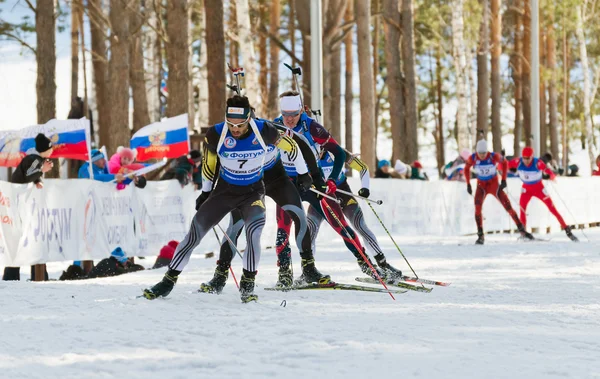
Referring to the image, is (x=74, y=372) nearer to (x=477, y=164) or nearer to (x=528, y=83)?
(x=477, y=164)

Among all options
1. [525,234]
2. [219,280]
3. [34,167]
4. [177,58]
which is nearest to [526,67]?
[525,234]

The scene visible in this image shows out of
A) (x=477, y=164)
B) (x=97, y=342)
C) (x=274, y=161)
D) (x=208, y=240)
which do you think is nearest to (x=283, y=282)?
(x=274, y=161)

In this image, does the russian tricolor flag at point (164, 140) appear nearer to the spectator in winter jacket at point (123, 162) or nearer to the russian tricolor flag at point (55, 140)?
the spectator in winter jacket at point (123, 162)

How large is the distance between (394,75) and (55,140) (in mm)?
15550

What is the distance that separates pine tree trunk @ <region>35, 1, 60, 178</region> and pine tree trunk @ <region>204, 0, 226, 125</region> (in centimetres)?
337

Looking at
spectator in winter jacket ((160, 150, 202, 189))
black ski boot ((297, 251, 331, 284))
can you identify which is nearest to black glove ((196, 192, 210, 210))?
black ski boot ((297, 251, 331, 284))

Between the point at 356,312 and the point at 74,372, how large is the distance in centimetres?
301

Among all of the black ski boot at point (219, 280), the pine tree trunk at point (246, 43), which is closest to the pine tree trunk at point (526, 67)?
the pine tree trunk at point (246, 43)

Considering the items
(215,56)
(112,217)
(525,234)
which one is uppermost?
(215,56)

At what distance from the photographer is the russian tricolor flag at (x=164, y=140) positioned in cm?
1551

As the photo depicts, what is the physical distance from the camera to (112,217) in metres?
13.1

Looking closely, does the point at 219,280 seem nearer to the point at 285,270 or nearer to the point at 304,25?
the point at 285,270

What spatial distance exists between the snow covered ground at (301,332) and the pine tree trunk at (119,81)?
10.0 meters

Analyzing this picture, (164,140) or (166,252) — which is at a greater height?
(164,140)
